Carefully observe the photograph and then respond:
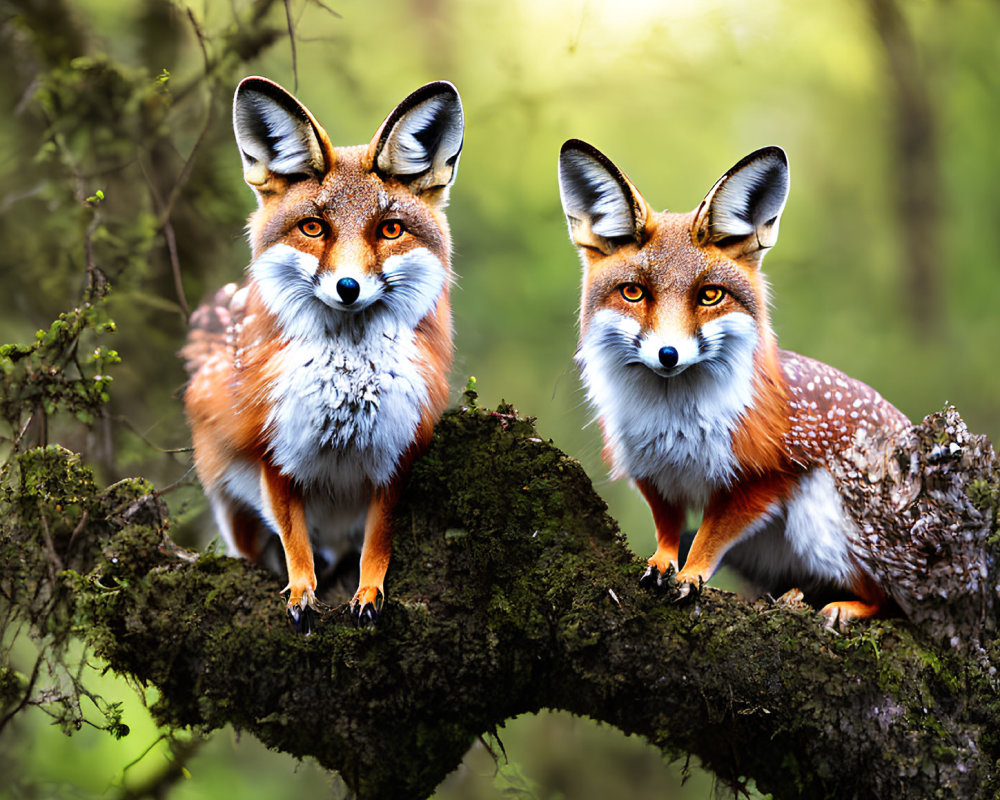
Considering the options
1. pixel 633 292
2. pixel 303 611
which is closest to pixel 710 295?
pixel 633 292

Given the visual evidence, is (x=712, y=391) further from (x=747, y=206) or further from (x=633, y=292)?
(x=747, y=206)

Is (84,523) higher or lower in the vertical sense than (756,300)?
lower

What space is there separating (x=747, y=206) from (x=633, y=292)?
0.43 m

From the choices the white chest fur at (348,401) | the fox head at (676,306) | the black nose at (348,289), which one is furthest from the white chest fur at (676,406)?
the black nose at (348,289)

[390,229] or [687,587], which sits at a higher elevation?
[390,229]

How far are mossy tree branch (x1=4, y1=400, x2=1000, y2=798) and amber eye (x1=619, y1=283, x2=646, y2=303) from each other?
21.7 inches

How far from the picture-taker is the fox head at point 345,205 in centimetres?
237

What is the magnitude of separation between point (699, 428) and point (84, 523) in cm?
194

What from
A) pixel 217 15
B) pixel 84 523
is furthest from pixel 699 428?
pixel 217 15

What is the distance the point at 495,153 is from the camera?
5.86 metres

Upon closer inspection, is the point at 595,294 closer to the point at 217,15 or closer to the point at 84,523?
the point at 84,523

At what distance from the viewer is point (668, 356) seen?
7.68 ft

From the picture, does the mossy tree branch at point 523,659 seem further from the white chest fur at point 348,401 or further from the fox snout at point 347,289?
the fox snout at point 347,289

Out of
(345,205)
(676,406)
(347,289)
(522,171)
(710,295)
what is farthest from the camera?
(522,171)
